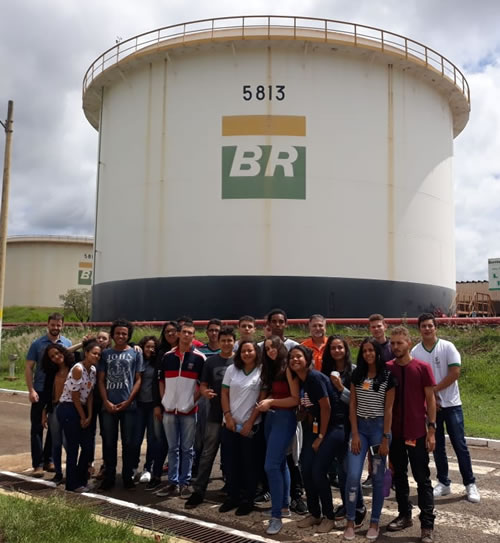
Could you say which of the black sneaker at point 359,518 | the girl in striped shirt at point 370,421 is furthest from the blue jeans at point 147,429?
the girl in striped shirt at point 370,421

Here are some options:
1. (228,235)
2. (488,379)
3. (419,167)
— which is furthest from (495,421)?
(419,167)

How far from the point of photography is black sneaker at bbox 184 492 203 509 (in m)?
6.10

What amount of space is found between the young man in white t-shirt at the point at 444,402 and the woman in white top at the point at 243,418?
6.33 ft

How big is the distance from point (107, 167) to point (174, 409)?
18794 millimetres

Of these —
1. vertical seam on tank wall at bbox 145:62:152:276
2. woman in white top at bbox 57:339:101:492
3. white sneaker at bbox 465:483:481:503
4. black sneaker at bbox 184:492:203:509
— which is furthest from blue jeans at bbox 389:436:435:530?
vertical seam on tank wall at bbox 145:62:152:276

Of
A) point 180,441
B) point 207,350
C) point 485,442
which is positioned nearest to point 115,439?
point 180,441

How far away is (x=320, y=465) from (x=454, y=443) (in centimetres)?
198

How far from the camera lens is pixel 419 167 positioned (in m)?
22.2

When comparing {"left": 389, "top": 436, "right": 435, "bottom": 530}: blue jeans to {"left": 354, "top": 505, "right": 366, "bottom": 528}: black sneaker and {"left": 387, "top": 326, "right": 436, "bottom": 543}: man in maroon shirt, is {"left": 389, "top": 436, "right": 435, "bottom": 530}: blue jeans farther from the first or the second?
{"left": 354, "top": 505, "right": 366, "bottom": 528}: black sneaker

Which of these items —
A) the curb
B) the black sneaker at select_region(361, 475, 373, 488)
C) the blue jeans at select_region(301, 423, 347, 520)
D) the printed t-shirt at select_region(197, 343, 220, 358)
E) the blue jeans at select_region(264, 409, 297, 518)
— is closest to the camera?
the blue jeans at select_region(301, 423, 347, 520)

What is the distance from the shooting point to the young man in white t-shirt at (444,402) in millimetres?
6402

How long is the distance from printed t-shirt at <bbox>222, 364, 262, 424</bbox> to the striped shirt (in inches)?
41.2

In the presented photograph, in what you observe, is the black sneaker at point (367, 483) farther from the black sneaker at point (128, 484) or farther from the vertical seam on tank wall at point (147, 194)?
the vertical seam on tank wall at point (147, 194)

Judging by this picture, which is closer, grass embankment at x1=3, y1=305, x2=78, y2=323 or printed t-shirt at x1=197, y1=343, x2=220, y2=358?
printed t-shirt at x1=197, y1=343, x2=220, y2=358
